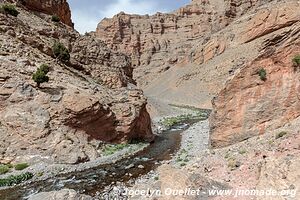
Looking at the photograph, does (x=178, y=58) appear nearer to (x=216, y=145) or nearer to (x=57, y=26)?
(x=57, y=26)

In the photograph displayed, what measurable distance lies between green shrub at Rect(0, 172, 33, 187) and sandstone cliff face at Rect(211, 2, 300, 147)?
11.9 meters

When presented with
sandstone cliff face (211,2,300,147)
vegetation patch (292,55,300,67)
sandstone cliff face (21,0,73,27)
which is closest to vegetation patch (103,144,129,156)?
sandstone cliff face (211,2,300,147)

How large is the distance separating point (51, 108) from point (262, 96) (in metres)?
16.3

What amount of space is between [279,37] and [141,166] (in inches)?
493

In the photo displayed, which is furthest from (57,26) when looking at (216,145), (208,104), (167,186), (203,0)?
(203,0)

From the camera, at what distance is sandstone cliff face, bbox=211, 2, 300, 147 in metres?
17.2

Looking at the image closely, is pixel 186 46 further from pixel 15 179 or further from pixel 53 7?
pixel 15 179

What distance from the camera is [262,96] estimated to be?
1800 centimetres

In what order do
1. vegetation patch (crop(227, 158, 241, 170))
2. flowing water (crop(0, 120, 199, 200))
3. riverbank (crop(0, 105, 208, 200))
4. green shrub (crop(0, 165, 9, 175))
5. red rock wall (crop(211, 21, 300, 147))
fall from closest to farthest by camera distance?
vegetation patch (crop(227, 158, 241, 170)), red rock wall (crop(211, 21, 300, 147)), flowing water (crop(0, 120, 199, 200)), riverbank (crop(0, 105, 208, 200)), green shrub (crop(0, 165, 9, 175))

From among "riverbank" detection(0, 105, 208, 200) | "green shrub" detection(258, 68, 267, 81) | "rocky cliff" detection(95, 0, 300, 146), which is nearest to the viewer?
"rocky cliff" detection(95, 0, 300, 146)

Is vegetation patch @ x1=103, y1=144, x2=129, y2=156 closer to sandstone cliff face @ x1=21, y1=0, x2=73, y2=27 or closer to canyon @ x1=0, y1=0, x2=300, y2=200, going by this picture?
canyon @ x1=0, y1=0, x2=300, y2=200

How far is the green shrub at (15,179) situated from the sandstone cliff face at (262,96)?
11909mm

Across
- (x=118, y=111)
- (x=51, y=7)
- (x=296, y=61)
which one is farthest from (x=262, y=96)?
(x=51, y=7)

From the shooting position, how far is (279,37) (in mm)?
18156
